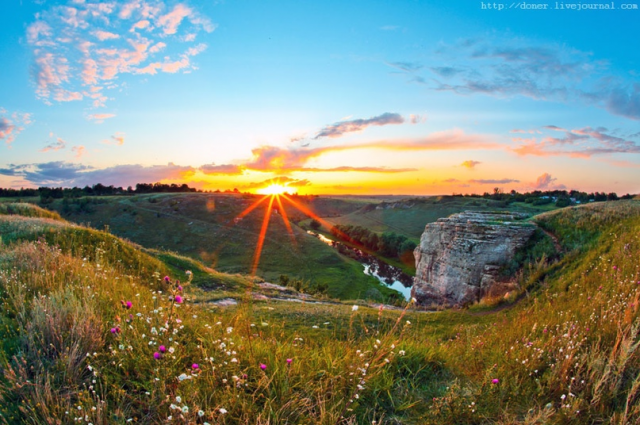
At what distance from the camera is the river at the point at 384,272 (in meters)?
55.2

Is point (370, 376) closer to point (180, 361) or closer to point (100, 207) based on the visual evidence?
point (180, 361)

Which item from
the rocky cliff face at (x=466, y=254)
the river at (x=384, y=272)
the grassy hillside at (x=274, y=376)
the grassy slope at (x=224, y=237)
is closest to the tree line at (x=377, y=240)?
the river at (x=384, y=272)

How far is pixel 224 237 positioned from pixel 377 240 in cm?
3658

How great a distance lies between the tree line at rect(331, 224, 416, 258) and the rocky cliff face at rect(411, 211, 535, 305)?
42.8 meters

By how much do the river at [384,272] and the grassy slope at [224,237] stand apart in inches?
147

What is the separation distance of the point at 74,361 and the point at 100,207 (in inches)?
3978

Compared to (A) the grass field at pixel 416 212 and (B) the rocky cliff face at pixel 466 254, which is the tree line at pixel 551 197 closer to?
(A) the grass field at pixel 416 212

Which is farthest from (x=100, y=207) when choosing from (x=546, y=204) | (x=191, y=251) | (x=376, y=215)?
(x=546, y=204)

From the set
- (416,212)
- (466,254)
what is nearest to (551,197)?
(416,212)

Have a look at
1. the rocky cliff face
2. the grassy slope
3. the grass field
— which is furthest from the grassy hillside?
the grass field

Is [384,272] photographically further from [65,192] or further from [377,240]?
[65,192]

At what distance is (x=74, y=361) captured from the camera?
4.01m

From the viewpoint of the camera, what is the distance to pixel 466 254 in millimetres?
20500

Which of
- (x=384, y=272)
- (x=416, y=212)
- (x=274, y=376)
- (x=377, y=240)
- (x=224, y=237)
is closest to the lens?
(x=274, y=376)
